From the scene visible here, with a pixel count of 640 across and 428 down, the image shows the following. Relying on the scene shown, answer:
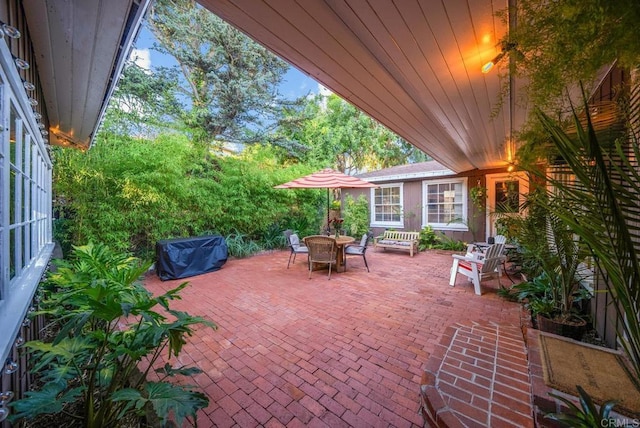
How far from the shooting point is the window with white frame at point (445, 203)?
8.05 meters

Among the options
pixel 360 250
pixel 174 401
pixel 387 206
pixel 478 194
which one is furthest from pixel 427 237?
pixel 174 401

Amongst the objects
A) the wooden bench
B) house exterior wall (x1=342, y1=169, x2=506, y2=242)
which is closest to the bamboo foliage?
the wooden bench

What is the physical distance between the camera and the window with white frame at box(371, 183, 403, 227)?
9227 mm

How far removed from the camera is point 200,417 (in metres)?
1.73

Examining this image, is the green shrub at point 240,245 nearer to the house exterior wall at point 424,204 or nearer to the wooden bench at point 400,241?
the wooden bench at point 400,241

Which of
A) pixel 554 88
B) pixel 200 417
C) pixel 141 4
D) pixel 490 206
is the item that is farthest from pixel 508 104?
pixel 490 206

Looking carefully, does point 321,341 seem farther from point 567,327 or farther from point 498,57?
point 498,57

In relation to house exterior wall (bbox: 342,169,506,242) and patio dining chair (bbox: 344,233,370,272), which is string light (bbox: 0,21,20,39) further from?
house exterior wall (bbox: 342,169,506,242)

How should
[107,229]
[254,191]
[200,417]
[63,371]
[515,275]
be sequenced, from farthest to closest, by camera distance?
[254,191] < [515,275] < [107,229] < [200,417] < [63,371]

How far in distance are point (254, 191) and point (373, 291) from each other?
14.6 feet

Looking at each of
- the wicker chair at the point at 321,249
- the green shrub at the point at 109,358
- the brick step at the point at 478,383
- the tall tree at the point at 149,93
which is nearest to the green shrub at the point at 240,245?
the wicker chair at the point at 321,249

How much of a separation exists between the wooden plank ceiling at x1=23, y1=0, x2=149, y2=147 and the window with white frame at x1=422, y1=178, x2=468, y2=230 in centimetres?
845

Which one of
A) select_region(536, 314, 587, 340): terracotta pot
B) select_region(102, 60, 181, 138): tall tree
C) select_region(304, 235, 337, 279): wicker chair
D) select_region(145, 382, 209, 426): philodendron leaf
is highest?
select_region(102, 60, 181, 138): tall tree

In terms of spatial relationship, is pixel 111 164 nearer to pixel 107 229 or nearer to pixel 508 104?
pixel 107 229
